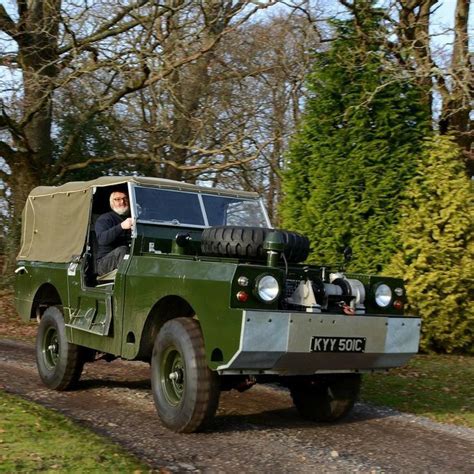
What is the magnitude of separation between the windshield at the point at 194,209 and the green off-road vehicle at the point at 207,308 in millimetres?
13

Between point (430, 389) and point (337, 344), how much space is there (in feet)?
12.1

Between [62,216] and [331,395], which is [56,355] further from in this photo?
[331,395]

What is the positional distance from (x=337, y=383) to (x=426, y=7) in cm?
987

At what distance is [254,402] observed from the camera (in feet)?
25.1

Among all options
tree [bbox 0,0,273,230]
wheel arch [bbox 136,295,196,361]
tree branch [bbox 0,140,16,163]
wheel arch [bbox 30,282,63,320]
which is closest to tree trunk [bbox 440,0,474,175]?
tree [bbox 0,0,273,230]

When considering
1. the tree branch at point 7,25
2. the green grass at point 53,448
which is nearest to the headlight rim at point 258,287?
the green grass at point 53,448

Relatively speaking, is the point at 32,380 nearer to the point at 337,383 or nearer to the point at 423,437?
the point at 337,383

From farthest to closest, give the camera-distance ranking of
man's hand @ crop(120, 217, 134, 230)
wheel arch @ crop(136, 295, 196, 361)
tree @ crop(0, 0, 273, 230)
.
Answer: tree @ crop(0, 0, 273, 230) < man's hand @ crop(120, 217, 134, 230) < wheel arch @ crop(136, 295, 196, 361)

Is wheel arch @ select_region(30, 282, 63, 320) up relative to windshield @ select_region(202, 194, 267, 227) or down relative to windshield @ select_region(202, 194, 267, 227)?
down

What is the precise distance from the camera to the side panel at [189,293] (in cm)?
539

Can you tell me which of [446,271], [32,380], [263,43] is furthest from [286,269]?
[263,43]

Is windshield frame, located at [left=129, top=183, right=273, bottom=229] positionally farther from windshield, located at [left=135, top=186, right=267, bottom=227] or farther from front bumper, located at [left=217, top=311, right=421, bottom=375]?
front bumper, located at [left=217, top=311, right=421, bottom=375]

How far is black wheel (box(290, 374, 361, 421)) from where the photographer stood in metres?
6.83

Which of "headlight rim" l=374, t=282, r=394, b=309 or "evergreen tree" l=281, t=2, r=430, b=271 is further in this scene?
"evergreen tree" l=281, t=2, r=430, b=271
